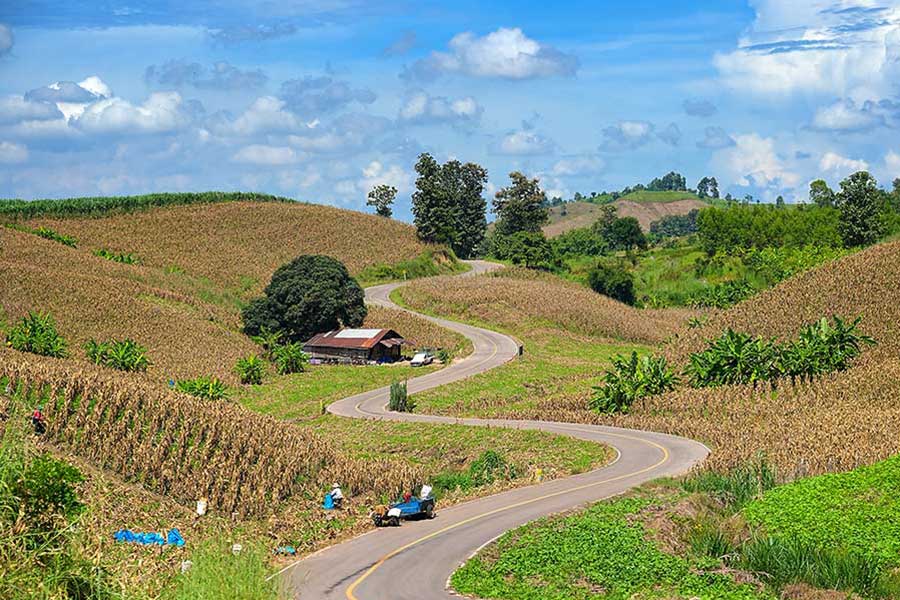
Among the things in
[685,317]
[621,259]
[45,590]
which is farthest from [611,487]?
[621,259]

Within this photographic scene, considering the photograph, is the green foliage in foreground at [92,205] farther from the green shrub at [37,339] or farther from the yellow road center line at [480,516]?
the yellow road center line at [480,516]

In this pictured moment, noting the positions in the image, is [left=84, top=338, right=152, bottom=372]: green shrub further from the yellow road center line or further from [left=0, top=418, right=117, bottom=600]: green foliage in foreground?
[left=0, top=418, right=117, bottom=600]: green foliage in foreground

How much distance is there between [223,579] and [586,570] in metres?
14.1

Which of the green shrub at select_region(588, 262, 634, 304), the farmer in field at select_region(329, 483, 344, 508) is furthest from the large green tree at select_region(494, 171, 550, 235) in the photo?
the farmer in field at select_region(329, 483, 344, 508)

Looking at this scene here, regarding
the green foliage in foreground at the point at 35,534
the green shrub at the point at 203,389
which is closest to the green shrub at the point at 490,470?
the green shrub at the point at 203,389

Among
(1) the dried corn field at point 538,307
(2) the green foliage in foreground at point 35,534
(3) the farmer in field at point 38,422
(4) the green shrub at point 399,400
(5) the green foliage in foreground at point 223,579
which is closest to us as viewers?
(2) the green foliage in foreground at point 35,534

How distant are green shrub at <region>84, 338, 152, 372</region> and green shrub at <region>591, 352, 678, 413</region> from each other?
33.7 m

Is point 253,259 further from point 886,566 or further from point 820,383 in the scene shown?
point 886,566

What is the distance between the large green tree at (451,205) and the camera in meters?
156

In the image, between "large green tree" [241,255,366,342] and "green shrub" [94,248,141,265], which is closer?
"large green tree" [241,255,366,342]

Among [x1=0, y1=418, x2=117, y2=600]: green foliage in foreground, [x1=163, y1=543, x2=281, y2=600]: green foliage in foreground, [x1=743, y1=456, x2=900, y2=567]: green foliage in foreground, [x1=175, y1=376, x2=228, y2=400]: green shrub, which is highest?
[x1=0, y1=418, x2=117, y2=600]: green foliage in foreground

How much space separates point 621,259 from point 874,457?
133962 millimetres

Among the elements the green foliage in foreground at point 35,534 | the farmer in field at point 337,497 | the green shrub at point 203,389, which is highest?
the green foliage in foreground at point 35,534

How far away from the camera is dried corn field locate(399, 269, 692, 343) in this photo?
345 ft
